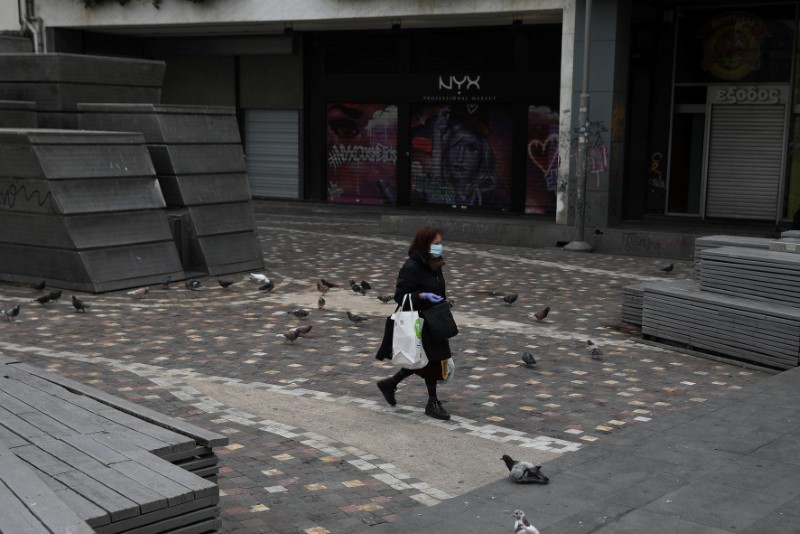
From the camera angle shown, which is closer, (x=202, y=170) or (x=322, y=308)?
(x=322, y=308)

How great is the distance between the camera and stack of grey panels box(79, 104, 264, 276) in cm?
1641

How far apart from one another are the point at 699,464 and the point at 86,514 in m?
4.46

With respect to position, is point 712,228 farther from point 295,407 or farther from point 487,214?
point 295,407

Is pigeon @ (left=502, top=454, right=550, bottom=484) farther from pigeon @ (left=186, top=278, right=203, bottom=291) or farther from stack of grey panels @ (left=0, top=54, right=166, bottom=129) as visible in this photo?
stack of grey panels @ (left=0, top=54, right=166, bottom=129)

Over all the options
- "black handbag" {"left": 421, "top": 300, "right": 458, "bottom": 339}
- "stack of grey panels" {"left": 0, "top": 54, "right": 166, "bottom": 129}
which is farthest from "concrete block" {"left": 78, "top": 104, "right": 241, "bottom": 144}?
"black handbag" {"left": 421, "top": 300, "right": 458, "bottom": 339}

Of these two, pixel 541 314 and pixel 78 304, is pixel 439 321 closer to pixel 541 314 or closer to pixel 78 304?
pixel 541 314

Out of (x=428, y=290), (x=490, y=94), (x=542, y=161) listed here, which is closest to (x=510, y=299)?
(x=428, y=290)

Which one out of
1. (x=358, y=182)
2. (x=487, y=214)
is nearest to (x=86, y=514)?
(x=487, y=214)

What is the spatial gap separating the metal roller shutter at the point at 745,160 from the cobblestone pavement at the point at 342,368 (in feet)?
23.8

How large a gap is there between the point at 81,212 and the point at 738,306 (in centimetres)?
965

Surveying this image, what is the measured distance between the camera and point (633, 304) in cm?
1268

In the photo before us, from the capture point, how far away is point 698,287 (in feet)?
38.9

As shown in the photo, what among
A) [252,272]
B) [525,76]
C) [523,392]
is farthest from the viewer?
[525,76]

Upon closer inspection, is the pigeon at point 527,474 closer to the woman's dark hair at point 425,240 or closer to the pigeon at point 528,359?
the woman's dark hair at point 425,240
